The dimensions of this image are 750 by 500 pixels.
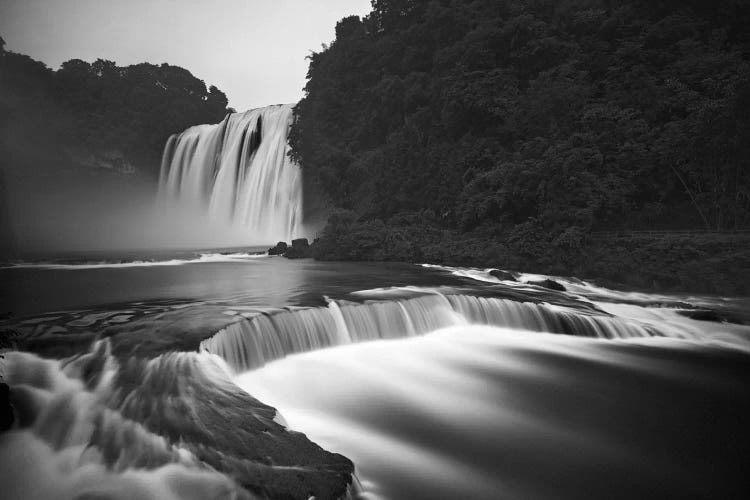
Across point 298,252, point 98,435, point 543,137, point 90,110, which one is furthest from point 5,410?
point 90,110

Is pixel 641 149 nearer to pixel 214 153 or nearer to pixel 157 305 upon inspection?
pixel 157 305

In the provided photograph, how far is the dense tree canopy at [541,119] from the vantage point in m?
13.6

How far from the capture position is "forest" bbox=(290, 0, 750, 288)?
13227mm

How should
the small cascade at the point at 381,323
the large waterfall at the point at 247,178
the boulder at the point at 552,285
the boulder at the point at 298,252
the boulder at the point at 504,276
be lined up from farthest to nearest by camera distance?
the large waterfall at the point at 247,178 → the boulder at the point at 298,252 → the boulder at the point at 504,276 → the boulder at the point at 552,285 → the small cascade at the point at 381,323

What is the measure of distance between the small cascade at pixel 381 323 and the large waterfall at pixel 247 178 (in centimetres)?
2121

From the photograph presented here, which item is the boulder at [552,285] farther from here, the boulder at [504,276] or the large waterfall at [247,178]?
the large waterfall at [247,178]

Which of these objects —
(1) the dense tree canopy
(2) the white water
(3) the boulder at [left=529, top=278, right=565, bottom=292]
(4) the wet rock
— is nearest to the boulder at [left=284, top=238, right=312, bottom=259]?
(1) the dense tree canopy

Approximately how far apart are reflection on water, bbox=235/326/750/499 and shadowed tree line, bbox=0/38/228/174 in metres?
37.3

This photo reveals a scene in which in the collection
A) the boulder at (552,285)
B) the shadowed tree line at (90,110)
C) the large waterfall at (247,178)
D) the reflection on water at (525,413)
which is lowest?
the reflection on water at (525,413)

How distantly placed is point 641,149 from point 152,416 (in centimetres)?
1650

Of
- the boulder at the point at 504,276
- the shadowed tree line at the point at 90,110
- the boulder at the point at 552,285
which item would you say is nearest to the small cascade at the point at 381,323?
the boulder at the point at 552,285

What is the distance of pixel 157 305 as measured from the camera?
7.62 meters

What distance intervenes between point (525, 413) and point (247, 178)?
27878 mm

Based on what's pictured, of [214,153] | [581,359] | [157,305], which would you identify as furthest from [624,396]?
[214,153]
